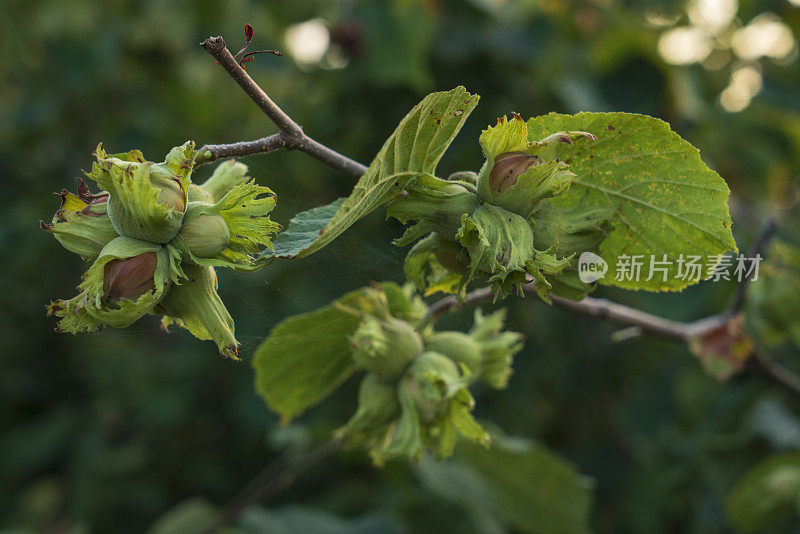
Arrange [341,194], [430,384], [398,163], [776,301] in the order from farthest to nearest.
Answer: [341,194]
[776,301]
[430,384]
[398,163]

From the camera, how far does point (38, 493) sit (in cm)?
416

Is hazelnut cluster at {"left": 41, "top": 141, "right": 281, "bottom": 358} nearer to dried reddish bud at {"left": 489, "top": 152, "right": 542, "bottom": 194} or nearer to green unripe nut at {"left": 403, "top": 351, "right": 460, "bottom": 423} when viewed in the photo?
dried reddish bud at {"left": 489, "top": 152, "right": 542, "bottom": 194}

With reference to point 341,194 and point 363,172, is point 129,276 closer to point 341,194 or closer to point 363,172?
point 363,172

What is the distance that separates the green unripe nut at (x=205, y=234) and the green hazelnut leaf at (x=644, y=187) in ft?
1.70

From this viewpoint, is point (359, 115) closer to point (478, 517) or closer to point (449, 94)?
point (478, 517)

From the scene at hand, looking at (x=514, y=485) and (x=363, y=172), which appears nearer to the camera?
(x=363, y=172)

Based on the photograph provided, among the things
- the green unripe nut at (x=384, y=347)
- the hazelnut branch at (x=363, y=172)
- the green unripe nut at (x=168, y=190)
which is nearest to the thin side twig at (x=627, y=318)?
the hazelnut branch at (x=363, y=172)

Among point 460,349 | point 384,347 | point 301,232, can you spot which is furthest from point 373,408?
point 301,232

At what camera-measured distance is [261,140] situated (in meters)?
1.01

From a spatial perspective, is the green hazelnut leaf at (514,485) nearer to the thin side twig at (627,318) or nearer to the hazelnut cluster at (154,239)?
the thin side twig at (627,318)

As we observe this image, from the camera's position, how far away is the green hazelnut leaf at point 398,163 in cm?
95

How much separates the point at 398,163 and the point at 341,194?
2.01 metres

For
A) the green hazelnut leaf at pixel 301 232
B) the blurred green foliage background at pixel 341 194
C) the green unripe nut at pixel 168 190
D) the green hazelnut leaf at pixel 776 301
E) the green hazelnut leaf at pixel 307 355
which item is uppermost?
the green unripe nut at pixel 168 190

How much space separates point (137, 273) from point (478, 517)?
6.63ft
